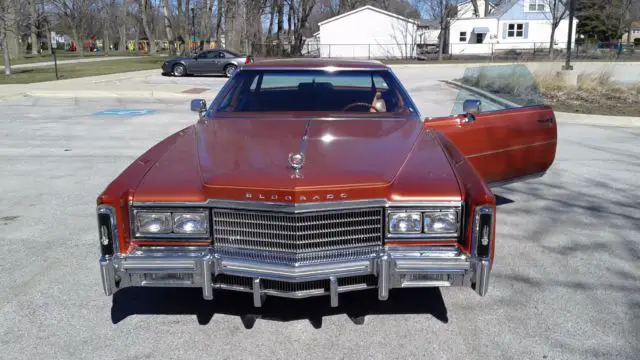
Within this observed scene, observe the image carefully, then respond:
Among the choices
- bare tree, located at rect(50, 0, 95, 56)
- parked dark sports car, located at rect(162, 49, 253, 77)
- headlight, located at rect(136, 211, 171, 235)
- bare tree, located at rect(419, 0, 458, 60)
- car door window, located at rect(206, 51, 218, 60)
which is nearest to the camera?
headlight, located at rect(136, 211, 171, 235)

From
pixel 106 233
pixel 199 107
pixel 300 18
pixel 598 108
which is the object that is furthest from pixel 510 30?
pixel 106 233

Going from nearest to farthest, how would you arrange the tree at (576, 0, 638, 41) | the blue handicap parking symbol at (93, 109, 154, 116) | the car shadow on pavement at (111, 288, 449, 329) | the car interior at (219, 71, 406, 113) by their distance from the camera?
the car shadow on pavement at (111, 288, 449, 329) < the car interior at (219, 71, 406, 113) < the blue handicap parking symbol at (93, 109, 154, 116) < the tree at (576, 0, 638, 41)

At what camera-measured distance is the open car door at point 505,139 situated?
5211mm

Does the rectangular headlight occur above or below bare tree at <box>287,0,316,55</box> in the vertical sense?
below

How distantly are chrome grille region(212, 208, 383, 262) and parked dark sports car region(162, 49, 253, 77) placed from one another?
24.3 metres

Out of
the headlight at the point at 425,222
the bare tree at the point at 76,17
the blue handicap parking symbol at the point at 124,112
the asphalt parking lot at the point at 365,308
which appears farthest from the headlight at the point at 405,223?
the bare tree at the point at 76,17

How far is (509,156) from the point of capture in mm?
5379

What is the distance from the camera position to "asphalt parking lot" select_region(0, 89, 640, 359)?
11.1 ft

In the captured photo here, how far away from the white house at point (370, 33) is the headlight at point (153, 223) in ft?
157

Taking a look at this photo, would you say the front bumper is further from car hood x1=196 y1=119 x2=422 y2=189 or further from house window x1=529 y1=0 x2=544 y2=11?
house window x1=529 y1=0 x2=544 y2=11

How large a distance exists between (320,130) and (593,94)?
14.7 meters

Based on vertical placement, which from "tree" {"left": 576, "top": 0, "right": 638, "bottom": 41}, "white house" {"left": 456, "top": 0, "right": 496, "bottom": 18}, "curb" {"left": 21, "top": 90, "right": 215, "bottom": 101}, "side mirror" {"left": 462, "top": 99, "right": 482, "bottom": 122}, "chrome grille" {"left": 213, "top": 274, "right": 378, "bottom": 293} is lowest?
"chrome grille" {"left": 213, "top": 274, "right": 378, "bottom": 293}

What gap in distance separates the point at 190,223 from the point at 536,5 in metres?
53.3

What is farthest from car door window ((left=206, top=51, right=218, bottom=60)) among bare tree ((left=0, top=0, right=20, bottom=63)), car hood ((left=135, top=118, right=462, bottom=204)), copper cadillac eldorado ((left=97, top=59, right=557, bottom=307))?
copper cadillac eldorado ((left=97, top=59, right=557, bottom=307))
